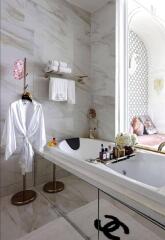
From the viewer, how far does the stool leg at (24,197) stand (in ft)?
6.44

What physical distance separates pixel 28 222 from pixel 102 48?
263 cm

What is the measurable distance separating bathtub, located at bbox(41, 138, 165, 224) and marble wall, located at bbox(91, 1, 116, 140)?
39 centimetres

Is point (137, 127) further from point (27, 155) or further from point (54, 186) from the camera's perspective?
point (27, 155)

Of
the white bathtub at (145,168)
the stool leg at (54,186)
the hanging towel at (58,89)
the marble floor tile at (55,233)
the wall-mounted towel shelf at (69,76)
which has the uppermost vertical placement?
the wall-mounted towel shelf at (69,76)

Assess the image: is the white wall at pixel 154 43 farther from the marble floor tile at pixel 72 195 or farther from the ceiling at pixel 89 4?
the marble floor tile at pixel 72 195

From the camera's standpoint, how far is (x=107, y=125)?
2.79 m

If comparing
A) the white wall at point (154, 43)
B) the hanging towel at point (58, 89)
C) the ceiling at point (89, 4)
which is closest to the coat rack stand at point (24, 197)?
the hanging towel at point (58, 89)

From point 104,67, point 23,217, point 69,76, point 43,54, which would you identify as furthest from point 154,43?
point 23,217

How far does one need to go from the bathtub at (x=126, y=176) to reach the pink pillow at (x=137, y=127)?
0.77 meters

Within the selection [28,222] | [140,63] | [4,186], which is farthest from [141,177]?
[140,63]

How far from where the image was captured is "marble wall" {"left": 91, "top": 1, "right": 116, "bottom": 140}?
2.65 metres

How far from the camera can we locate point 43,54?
2.42 metres

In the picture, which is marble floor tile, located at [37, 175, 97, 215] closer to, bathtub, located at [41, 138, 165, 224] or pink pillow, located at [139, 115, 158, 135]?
bathtub, located at [41, 138, 165, 224]

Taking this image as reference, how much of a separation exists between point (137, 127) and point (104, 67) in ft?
4.05
